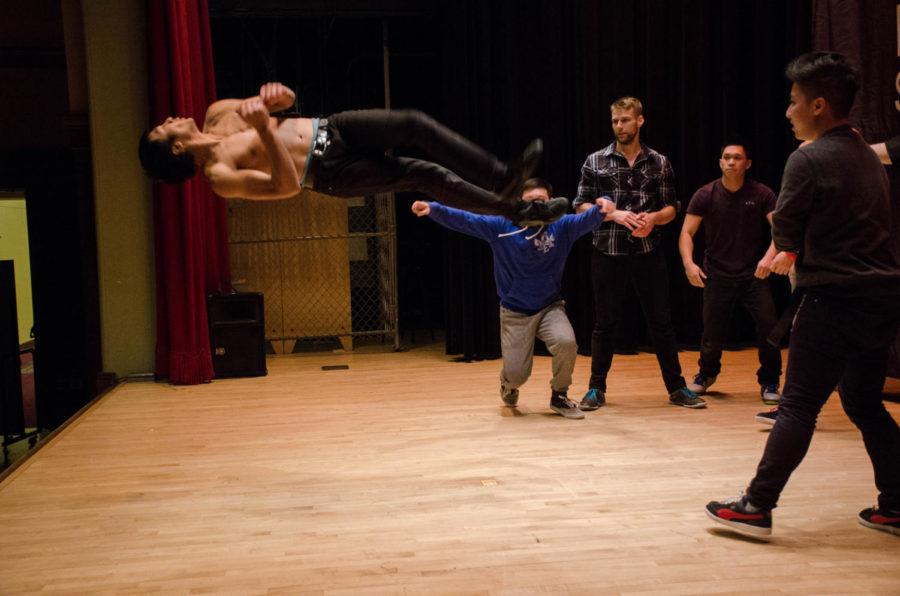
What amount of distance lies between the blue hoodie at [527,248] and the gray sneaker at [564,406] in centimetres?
50

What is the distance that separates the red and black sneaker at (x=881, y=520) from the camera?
9.66ft

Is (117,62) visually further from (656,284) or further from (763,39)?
(763,39)

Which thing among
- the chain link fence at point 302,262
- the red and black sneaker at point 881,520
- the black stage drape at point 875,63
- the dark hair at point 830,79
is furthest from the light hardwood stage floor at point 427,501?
the chain link fence at point 302,262

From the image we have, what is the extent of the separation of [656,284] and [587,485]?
176 cm

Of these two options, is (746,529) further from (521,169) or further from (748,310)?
(748,310)

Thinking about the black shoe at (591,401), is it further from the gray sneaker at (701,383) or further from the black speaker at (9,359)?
the black speaker at (9,359)

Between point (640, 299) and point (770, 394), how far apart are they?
37.5 inches

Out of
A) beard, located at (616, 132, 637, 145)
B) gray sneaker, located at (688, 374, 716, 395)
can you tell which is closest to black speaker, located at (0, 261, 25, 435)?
beard, located at (616, 132, 637, 145)

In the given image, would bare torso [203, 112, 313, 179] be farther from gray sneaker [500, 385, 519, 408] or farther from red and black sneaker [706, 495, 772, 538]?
gray sneaker [500, 385, 519, 408]

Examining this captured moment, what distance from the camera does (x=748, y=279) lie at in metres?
5.10

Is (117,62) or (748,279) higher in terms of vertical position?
(117,62)

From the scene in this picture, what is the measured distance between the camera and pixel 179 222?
6.23 metres

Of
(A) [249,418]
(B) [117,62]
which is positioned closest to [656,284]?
(A) [249,418]

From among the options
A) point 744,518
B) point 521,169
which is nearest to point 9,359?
point 521,169
